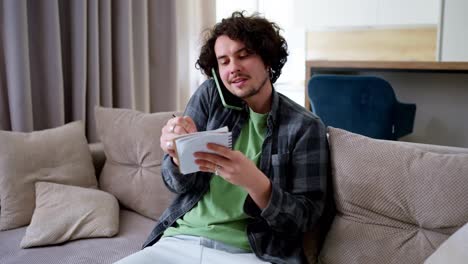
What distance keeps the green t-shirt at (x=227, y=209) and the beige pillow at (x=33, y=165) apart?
0.62 m

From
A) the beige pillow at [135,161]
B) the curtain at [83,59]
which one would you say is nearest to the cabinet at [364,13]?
the curtain at [83,59]

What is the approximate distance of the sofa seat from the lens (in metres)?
1.43

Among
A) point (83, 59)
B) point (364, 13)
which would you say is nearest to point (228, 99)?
point (83, 59)

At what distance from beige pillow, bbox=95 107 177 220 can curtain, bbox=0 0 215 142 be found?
37 cm

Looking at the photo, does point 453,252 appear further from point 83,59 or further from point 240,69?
point 83,59

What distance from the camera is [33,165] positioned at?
5.56 ft

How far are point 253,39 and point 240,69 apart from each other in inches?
4.0

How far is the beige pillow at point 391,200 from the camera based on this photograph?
1121 millimetres

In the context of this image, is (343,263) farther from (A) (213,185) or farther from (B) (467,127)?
(B) (467,127)

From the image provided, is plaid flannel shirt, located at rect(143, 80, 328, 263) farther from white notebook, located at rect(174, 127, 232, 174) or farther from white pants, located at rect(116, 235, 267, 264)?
white notebook, located at rect(174, 127, 232, 174)

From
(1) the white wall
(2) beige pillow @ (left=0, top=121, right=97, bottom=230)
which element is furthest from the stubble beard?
(1) the white wall

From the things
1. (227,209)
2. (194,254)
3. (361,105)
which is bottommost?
(194,254)

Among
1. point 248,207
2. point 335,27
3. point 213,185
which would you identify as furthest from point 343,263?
point 335,27

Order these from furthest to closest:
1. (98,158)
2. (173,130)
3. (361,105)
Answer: (361,105)
(98,158)
(173,130)
